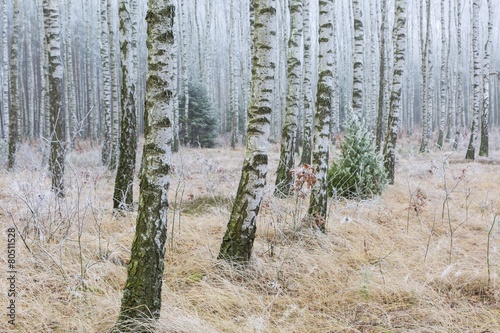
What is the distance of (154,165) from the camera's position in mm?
2502

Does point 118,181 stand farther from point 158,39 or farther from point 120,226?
point 158,39

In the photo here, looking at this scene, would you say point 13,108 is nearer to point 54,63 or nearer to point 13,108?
point 13,108

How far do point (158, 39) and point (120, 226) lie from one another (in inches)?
126

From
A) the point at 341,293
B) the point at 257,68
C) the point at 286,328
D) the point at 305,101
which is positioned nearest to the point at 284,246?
the point at 341,293

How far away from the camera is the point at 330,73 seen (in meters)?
5.01

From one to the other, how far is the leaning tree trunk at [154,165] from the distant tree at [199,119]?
17911mm

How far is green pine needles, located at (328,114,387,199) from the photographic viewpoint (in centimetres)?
715

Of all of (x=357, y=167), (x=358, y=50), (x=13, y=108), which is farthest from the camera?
(x=13, y=108)

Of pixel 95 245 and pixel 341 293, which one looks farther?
pixel 95 245

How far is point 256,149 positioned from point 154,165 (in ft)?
4.88

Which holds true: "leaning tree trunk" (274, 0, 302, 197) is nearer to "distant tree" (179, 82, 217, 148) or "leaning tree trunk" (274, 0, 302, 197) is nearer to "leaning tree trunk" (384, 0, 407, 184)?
"leaning tree trunk" (384, 0, 407, 184)

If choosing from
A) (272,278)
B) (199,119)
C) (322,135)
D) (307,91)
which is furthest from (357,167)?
(199,119)

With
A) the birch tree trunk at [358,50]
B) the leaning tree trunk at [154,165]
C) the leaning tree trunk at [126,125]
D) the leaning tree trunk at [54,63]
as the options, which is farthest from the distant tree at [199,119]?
the leaning tree trunk at [154,165]

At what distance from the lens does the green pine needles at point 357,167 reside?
7148mm
